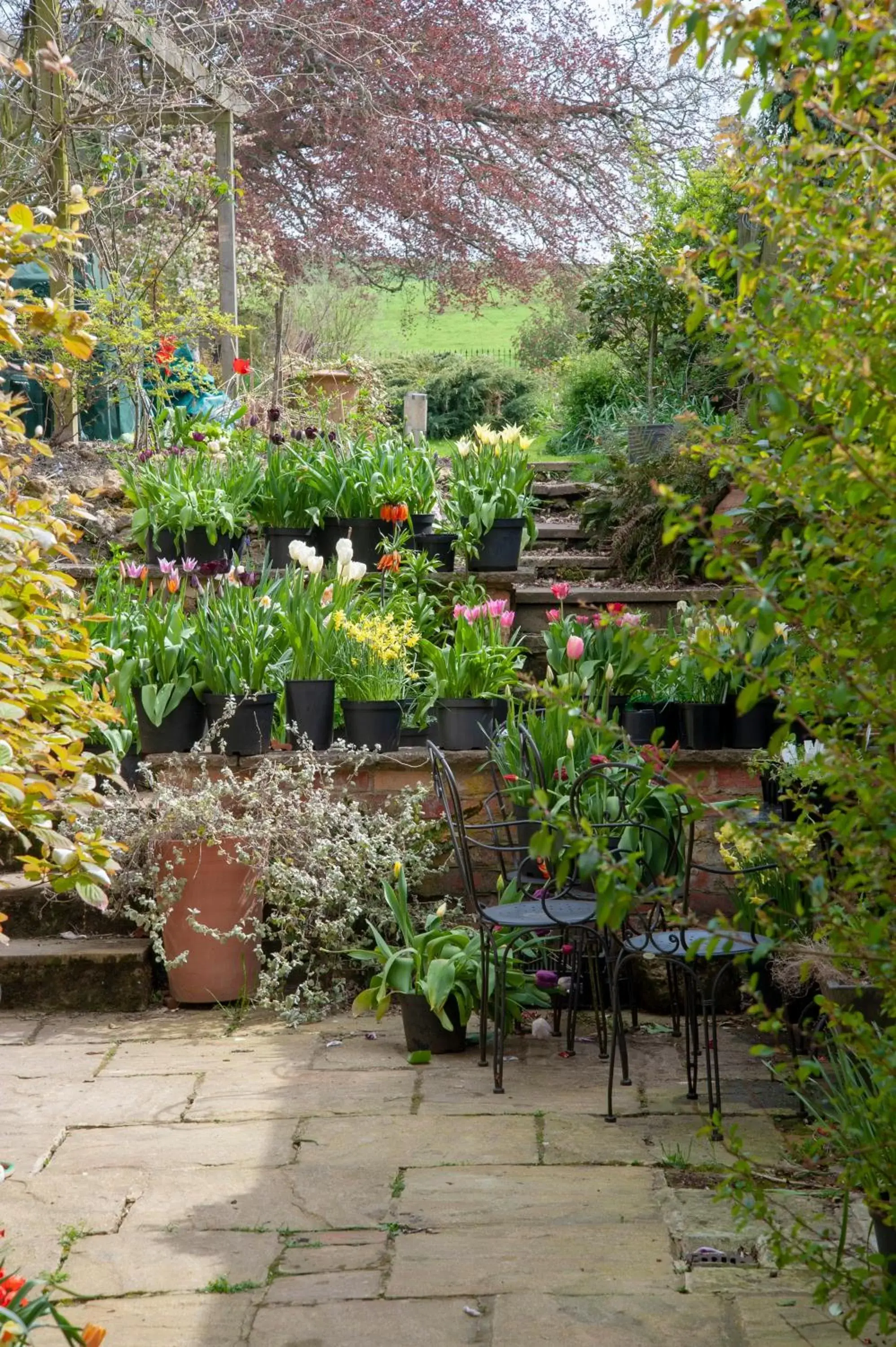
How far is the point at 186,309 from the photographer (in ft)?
28.4

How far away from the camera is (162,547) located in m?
6.34

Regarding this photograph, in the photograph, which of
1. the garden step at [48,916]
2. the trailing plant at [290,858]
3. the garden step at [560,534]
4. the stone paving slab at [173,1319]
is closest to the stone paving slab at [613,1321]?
the stone paving slab at [173,1319]

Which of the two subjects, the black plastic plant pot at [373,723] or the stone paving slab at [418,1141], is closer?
the stone paving slab at [418,1141]

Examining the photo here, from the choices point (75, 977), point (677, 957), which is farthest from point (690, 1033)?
point (75, 977)

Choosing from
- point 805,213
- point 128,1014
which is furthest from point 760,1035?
point 805,213

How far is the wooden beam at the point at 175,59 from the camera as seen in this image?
24.8ft

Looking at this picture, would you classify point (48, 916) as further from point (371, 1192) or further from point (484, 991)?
point (371, 1192)

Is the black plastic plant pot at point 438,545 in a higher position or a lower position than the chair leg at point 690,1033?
higher

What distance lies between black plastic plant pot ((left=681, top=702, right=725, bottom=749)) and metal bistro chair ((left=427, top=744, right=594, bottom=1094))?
918 mm

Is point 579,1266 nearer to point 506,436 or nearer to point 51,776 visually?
point 51,776

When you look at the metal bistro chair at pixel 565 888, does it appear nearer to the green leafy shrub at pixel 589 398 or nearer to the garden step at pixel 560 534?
the garden step at pixel 560 534

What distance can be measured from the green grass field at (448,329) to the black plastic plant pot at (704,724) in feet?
50.6

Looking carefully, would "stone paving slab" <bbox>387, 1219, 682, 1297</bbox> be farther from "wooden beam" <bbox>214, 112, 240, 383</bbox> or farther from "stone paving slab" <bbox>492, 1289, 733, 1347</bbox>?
"wooden beam" <bbox>214, 112, 240, 383</bbox>

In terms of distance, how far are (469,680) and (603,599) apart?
4.31ft
